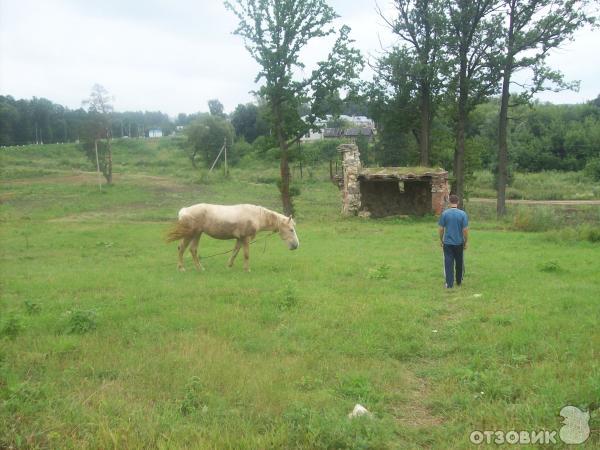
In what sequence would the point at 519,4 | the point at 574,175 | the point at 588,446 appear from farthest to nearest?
the point at 574,175 → the point at 519,4 → the point at 588,446

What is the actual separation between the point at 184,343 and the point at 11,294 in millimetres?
5981

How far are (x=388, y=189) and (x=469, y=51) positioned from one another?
9600 millimetres

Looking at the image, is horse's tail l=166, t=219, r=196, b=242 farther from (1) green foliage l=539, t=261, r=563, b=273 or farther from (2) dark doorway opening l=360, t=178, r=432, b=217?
(2) dark doorway opening l=360, t=178, r=432, b=217

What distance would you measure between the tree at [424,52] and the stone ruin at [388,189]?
336 cm

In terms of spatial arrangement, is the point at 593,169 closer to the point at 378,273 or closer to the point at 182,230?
the point at 378,273

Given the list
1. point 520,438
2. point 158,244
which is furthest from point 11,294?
point 520,438

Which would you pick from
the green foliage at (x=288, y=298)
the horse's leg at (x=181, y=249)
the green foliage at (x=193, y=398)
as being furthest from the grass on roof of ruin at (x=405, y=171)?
the green foliage at (x=193, y=398)

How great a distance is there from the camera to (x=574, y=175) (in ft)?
208

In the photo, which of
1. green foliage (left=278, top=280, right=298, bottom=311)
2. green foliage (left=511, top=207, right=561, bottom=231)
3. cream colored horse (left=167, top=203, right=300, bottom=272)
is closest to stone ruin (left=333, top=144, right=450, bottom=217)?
green foliage (left=511, top=207, right=561, bottom=231)

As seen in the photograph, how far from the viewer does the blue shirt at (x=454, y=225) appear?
10648 millimetres

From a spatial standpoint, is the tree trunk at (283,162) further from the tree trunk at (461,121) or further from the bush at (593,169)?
the bush at (593,169)

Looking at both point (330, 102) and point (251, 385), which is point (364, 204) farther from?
point (251, 385)

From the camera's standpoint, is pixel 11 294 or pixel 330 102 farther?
pixel 330 102

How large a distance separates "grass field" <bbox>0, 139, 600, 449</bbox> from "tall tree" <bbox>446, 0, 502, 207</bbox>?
700 inches
